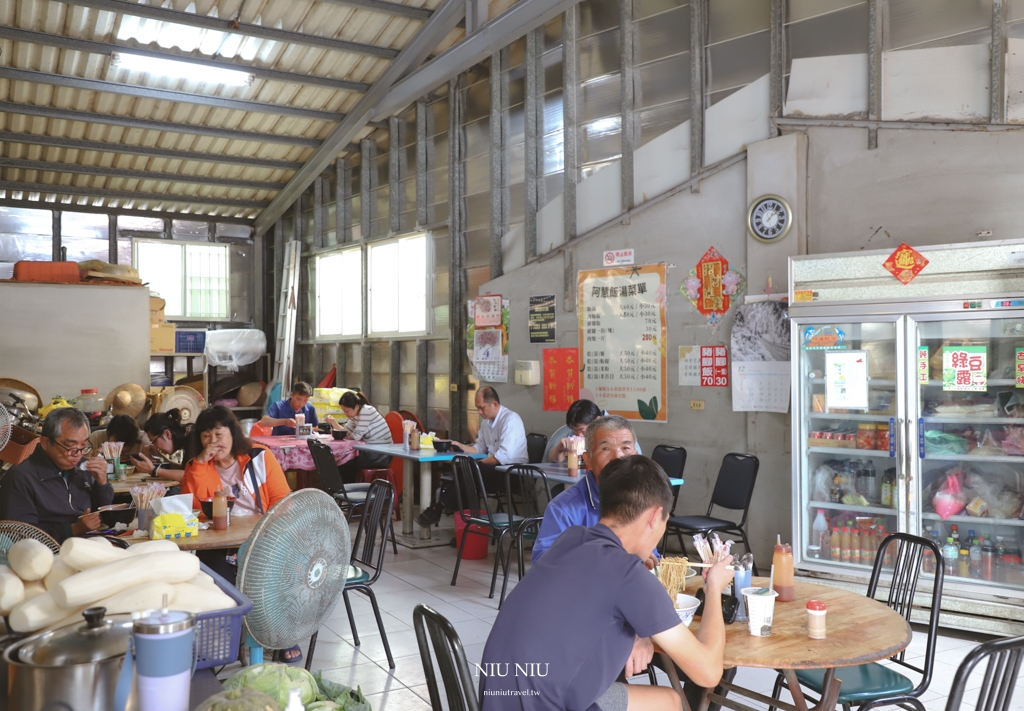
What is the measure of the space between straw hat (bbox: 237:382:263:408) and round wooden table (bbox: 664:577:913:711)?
10.7 m

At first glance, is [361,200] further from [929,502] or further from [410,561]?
[929,502]

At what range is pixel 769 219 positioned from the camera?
584 centimetres

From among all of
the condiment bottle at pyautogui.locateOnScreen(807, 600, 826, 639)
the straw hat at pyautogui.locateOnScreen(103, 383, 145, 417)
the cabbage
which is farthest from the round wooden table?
the straw hat at pyautogui.locateOnScreen(103, 383, 145, 417)

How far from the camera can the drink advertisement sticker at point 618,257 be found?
6879 mm

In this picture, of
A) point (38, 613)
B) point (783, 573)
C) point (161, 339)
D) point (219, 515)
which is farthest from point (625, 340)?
point (161, 339)

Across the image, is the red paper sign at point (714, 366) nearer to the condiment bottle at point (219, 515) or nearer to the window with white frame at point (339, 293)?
the condiment bottle at point (219, 515)

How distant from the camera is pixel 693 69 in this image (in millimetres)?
6406

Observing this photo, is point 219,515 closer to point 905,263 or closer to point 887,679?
point 887,679

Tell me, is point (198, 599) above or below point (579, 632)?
above

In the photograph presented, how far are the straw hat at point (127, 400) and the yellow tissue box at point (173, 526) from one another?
4889 mm

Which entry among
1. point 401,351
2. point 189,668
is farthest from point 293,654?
point 401,351

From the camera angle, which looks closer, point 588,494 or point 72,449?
point 588,494

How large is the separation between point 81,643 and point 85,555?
1.10 ft

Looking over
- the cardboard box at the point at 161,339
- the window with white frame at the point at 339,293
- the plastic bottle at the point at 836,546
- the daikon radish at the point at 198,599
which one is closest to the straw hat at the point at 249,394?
the window with white frame at the point at 339,293
